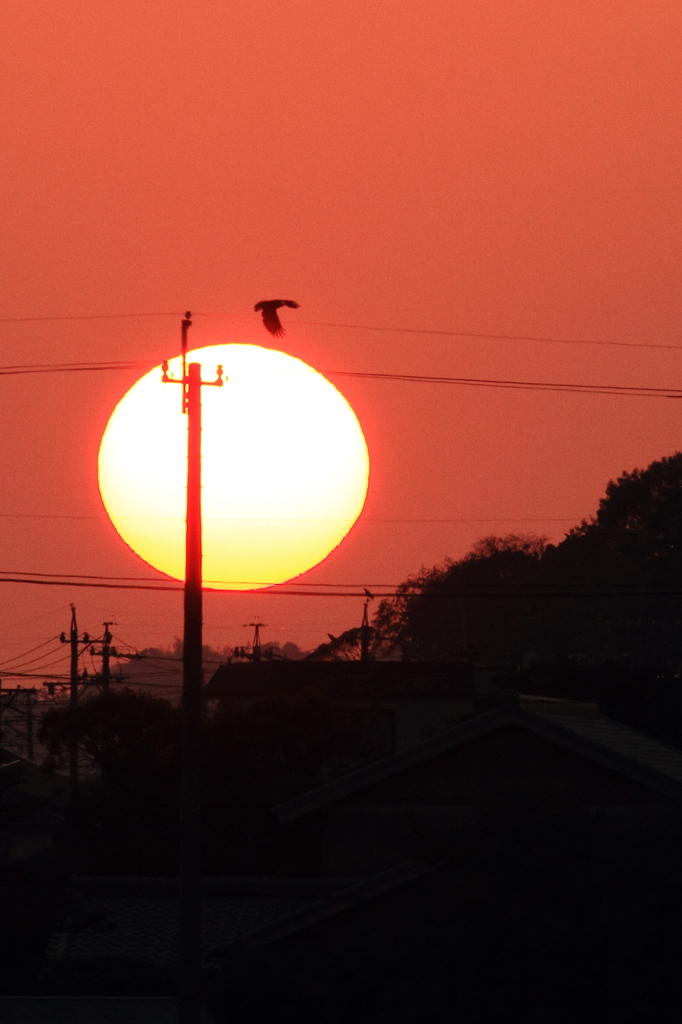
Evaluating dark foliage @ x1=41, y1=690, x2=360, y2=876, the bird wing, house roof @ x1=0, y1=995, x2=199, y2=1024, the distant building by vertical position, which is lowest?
house roof @ x1=0, y1=995, x2=199, y2=1024

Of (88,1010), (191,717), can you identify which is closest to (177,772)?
(88,1010)

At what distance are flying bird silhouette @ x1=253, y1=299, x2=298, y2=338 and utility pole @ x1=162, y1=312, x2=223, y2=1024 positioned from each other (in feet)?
4.49

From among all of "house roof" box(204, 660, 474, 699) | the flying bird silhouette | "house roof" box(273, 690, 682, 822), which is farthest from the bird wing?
"house roof" box(204, 660, 474, 699)

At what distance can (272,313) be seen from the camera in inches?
815

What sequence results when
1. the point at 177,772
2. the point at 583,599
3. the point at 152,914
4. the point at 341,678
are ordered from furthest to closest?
the point at 583,599, the point at 341,678, the point at 177,772, the point at 152,914

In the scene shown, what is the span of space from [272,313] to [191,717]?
22.1 ft

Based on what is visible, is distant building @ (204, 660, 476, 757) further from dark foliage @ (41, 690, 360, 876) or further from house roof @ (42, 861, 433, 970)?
house roof @ (42, 861, 433, 970)

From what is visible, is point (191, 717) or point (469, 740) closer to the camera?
point (191, 717)

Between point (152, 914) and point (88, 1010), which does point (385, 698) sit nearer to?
point (152, 914)

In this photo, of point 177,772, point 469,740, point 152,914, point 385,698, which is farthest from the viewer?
point 385,698

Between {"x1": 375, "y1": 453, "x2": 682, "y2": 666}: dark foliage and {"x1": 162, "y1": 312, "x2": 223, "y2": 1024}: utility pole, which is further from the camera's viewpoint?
{"x1": 375, "y1": 453, "x2": 682, "y2": 666}: dark foliage

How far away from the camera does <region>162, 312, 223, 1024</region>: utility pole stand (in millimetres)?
17203

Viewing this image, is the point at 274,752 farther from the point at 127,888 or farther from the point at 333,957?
the point at 333,957

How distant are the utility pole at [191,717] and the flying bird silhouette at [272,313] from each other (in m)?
1.37
